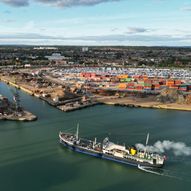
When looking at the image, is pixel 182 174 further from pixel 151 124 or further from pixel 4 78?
pixel 4 78

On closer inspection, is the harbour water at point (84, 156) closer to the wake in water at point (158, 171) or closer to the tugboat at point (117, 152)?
the wake in water at point (158, 171)

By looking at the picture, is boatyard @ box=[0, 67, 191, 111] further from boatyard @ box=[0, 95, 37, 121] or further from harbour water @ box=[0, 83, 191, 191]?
boatyard @ box=[0, 95, 37, 121]

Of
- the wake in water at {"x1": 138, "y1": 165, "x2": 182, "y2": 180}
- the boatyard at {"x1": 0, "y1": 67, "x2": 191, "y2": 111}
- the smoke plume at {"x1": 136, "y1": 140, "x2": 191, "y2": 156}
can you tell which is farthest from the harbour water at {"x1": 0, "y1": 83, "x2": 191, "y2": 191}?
the boatyard at {"x1": 0, "y1": 67, "x2": 191, "y2": 111}

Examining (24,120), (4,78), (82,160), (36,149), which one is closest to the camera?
(82,160)

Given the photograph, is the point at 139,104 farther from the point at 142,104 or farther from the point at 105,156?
the point at 105,156

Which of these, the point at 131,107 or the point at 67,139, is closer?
the point at 67,139

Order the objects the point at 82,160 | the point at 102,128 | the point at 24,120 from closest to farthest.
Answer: the point at 82,160, the point at 102,128, the point at 24,120

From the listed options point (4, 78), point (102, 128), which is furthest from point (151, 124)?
point (4, 78)
